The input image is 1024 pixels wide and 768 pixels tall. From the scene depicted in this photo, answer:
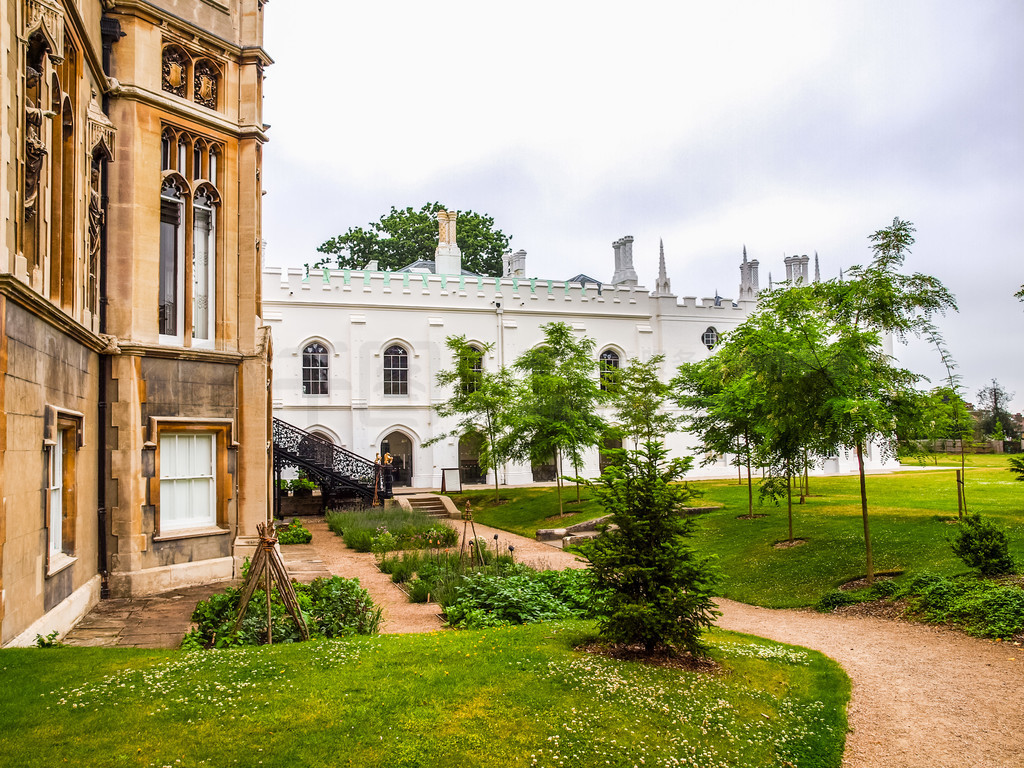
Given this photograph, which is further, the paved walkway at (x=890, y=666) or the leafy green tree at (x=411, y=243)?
the leafy green tree at (x=411, y=243)

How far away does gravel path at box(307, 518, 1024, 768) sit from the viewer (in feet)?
20.5

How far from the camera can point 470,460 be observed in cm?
3475

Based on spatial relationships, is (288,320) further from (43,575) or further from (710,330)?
(43,575)

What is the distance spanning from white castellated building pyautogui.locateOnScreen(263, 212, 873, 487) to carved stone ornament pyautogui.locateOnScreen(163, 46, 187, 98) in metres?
18.6

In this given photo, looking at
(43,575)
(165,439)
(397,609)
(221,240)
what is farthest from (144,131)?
(397,609)

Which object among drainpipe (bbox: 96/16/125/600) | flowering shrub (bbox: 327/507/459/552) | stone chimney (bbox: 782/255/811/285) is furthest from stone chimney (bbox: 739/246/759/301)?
drainpipe (bbox: 96/16/125/600)

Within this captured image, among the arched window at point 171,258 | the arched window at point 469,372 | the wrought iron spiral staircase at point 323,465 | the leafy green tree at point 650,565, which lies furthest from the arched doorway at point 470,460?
the leafy green tree at point 650,565

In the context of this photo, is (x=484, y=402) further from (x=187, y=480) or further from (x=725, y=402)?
(x=187, y=480)

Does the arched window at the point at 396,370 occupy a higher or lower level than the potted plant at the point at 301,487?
higher

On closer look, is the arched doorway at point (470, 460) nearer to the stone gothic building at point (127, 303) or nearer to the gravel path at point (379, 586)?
the gravel path at point (379, 586)

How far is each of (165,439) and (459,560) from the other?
5399 mm

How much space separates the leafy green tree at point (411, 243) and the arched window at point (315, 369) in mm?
19539

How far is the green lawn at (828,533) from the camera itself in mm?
13086

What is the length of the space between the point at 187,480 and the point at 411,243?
39748 millimetres
